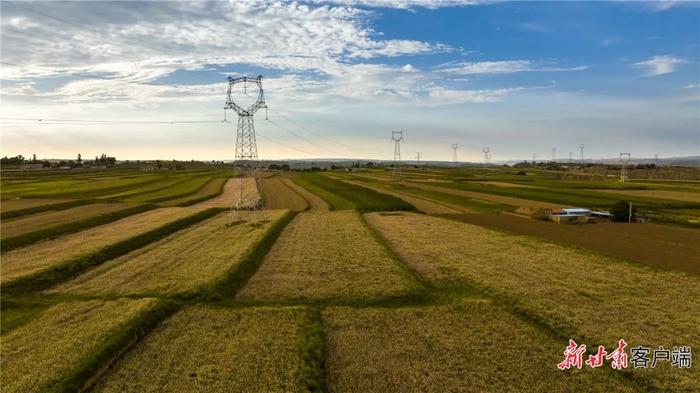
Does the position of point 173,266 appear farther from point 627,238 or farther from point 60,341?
point 627,238

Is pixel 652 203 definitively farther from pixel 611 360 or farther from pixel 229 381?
pixel 229 381

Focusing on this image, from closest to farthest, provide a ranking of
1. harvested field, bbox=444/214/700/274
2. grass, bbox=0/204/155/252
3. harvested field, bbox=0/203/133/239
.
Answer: harvested field, bbox=444/214/700/274, grass, bbox=0/204/155/252, harvested field, bbox=0/203/133/239

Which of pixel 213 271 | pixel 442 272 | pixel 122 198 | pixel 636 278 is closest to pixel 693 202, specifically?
pixel 636 278

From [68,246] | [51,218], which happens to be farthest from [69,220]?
[68,246]

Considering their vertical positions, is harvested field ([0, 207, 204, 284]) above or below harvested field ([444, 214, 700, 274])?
above

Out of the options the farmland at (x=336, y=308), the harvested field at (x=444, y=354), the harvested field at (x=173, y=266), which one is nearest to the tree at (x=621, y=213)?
the farmland at (x=336, y=308)

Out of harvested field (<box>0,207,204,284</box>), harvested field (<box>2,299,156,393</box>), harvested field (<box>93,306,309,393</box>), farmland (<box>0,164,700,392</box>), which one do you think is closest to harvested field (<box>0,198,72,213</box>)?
harvested field (<box>0,207,204,284</box>)

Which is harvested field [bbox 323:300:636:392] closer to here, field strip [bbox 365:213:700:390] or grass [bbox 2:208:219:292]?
field strip [bbox 365:213:700:390]

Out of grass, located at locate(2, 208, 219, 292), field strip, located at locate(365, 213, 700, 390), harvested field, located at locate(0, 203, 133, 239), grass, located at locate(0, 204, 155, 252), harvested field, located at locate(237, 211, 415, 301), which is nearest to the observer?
field strip, located at locate(365, 213, 700, 390)
